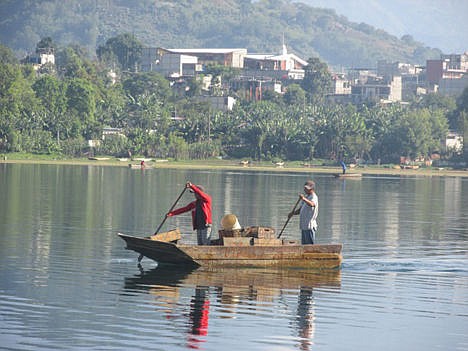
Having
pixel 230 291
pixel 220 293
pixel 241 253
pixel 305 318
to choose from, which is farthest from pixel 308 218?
pixel 305 318

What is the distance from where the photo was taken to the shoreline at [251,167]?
11881cm

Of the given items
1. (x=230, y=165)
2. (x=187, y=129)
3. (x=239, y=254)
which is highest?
(x=187, y=129)

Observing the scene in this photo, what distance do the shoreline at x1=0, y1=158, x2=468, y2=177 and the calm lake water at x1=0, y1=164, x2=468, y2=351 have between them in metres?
71.0

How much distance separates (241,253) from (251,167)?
9746 cm

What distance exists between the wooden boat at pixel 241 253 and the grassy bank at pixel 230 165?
82.5 meters

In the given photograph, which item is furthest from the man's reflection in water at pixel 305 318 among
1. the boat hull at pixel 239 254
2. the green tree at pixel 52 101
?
the green tree at pixel 52 101

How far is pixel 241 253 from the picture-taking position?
2972cm

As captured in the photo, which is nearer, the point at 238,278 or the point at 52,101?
the point at 238,278

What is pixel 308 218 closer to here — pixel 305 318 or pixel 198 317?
pixel 305 318

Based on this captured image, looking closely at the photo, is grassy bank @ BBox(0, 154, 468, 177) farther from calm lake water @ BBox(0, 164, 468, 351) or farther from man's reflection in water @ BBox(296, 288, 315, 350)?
man's reflection in water @ BBox(296, 288, 315, 350)

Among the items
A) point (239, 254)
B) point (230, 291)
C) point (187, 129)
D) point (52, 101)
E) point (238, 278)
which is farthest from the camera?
point (52, 101)

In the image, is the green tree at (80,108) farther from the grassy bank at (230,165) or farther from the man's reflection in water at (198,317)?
the man's reflection in water at (198,317)

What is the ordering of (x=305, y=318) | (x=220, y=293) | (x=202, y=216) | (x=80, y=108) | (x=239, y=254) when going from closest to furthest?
(x=305, y=318)
(x=220, y=293)
(x=239, y=254)
(x=202, y=216)
(x=80, y=108)

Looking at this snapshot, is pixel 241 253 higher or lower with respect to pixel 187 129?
lower
